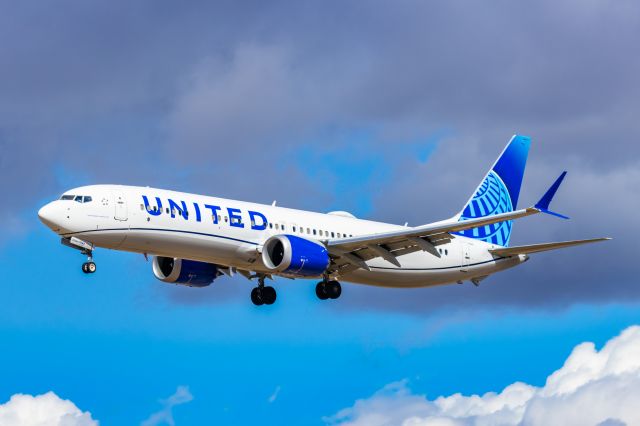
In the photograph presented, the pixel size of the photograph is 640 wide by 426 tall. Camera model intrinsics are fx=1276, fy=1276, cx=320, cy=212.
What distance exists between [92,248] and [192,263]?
9177 millimetres

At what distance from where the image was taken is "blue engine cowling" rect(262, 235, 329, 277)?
5831 cm

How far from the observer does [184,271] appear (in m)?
64.2

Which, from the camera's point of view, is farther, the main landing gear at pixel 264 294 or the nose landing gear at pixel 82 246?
the main landing gear at pixel 264 294

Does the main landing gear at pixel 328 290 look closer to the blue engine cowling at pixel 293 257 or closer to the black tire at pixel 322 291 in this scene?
the black tire at pixel 322 291

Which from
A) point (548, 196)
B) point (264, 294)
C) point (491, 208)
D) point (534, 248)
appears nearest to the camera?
point (548, 196)

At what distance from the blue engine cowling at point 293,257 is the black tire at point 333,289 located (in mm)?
2971

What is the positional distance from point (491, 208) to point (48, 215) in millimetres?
29639

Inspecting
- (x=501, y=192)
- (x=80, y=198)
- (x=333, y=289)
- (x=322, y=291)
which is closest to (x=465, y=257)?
(x=333, y=289)

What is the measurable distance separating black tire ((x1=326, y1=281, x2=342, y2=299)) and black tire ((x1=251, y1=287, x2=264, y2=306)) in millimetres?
4485

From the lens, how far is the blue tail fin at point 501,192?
72.5 metres

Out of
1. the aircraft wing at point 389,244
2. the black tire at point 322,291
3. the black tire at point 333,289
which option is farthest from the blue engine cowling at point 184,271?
the aircraft wing at point 389,244

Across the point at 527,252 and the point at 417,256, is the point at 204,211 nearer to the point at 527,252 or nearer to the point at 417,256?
the point at 417,256

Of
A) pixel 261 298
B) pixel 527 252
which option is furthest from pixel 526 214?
pixel 261 298

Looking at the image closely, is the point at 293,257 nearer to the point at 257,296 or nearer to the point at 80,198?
the point at 257,296
